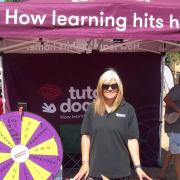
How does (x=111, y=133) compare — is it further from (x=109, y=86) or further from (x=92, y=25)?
(x=92, y=25)

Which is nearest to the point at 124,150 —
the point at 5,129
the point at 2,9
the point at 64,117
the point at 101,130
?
the point at 101,130

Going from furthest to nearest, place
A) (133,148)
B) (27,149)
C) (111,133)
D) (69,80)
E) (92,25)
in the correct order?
(69,80), (27,149), (92,25), (133,148), (111,133)

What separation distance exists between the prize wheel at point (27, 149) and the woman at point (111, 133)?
933 mm

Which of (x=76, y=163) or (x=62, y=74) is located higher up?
(x=62, y=74)

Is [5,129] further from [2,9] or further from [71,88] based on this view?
[71,88]

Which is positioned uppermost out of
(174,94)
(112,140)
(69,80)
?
(69,80)

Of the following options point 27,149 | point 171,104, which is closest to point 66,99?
point 171,104

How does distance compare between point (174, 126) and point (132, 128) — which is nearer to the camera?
point (132, 128)

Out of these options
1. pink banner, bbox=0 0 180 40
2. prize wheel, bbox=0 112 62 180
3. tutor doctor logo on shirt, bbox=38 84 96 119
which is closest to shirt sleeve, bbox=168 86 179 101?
tutor doctor logo on shirt, bbox=38 84 96 119

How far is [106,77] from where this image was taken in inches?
159

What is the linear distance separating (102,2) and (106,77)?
112 cm

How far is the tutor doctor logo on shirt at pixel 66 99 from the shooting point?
7656 millimetres

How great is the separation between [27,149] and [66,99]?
2781 mm

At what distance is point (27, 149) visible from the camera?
4.98 m
